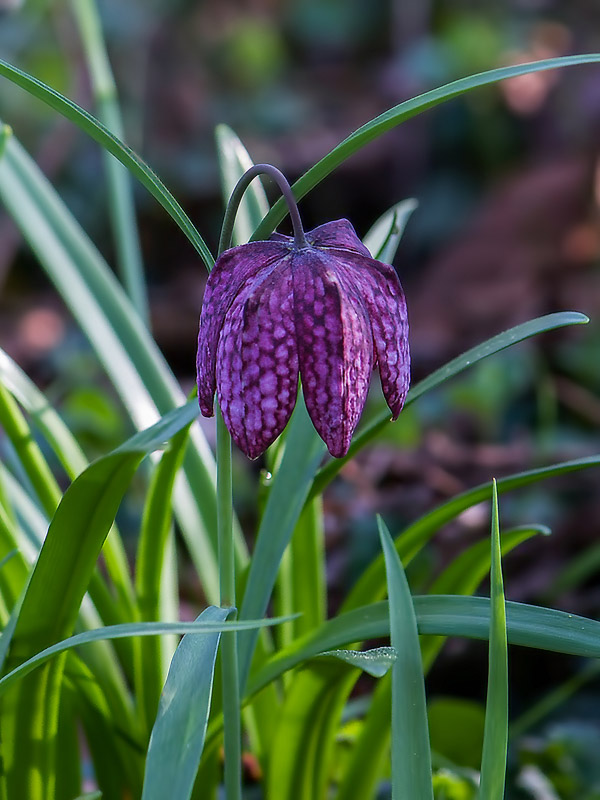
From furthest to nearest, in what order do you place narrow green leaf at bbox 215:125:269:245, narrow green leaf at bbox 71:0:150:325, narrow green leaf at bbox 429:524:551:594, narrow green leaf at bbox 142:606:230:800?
narrow green leaf at bbox 71:0:150:325 < narrow green leaf at bbox 215:125:269:245 < narrow green leaf at bbox 429:524:551:594 < narrow green leaf at bbox 142:606:230:800

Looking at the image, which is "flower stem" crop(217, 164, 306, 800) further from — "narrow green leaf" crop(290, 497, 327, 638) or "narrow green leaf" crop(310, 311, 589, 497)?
"narrow green leaf" crop(290, 497, 327, 638)

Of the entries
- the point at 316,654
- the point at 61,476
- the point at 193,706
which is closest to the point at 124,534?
the point at 61,476

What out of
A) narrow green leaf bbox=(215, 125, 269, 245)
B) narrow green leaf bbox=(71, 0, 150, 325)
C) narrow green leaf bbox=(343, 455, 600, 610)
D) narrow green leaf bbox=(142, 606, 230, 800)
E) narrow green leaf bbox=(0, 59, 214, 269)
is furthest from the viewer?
narrow green leaf bbox=(71, 0, 150, 325)

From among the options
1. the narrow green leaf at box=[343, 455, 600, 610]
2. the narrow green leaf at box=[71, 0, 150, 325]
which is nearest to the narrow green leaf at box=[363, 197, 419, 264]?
the narrow green leaf at box=[343, 455, 600, 610]

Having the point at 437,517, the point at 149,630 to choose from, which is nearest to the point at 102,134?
the point at 149,630

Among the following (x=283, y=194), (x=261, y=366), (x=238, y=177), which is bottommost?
(x=261, y=366)

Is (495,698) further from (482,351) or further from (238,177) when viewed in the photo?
(238,177)
